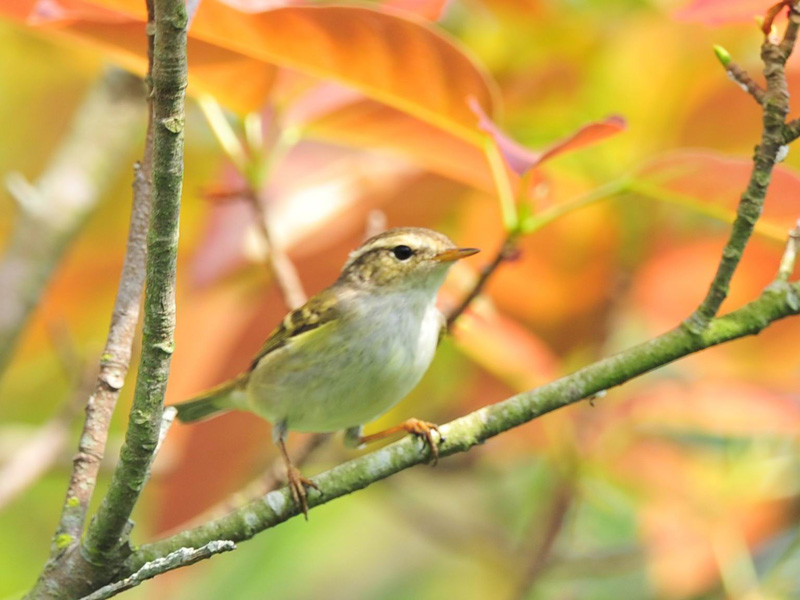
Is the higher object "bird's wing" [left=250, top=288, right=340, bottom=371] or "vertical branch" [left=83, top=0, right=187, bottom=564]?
"bird's wing" [left=250, top=288, right=340, bottom=371]

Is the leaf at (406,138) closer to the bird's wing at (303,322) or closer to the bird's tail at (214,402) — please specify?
the bird's wing at (303,322)

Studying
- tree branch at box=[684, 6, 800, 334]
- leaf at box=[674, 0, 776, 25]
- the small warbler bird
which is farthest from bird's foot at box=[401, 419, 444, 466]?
leaf at box=[674, 0, 776, 25]

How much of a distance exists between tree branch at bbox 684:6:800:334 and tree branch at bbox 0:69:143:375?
1597 millimetres

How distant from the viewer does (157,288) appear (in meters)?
1.16

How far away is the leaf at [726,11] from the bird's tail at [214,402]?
1270 mm

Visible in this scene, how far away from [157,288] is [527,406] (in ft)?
1.89

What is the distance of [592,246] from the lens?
2.41 meters

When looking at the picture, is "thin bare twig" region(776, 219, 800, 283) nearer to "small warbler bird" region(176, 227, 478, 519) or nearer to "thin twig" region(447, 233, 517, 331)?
"thin twig" region(447, 233, 517, 331)

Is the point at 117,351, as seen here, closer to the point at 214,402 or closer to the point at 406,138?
the point at 406,138

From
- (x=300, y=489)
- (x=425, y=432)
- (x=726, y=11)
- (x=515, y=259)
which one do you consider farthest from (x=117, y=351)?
(x=726, y=11)

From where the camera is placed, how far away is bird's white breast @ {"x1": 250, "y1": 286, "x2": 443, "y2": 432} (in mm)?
1994

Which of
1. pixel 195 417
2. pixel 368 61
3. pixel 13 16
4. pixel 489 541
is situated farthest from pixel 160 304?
pixel 489 541

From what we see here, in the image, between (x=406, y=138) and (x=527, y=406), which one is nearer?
(x=527, y=406)

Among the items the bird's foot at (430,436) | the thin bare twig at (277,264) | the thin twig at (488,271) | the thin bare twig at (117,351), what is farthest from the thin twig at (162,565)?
the thin bare twig at (277,264)
